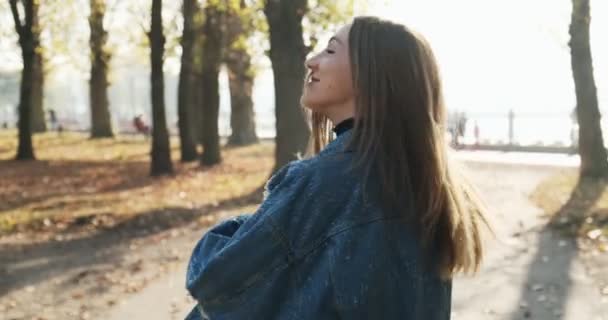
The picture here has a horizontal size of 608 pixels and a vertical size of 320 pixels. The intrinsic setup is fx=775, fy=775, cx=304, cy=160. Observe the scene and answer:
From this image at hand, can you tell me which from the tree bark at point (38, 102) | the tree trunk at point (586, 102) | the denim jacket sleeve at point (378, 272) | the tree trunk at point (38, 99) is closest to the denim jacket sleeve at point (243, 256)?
the denim jacket sleeve at point (378, 272)

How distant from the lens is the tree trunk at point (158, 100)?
52.5ft

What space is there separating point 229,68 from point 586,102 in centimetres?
1442

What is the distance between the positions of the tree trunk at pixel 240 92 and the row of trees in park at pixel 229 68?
1.4 inches

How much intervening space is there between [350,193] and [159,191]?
12.9 metres

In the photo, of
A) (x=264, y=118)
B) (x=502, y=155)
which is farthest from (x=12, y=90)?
(x=502, y=155)

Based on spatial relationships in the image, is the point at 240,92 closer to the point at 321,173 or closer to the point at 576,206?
the point at 576,206

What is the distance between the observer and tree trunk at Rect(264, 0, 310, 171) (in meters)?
12.8

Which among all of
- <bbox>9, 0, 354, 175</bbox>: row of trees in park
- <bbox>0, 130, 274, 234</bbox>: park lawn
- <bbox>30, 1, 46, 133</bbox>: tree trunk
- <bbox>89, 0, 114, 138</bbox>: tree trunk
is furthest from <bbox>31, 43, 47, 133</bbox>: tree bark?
<bbox>0, 130, 274, 234</bbox>: park lawn

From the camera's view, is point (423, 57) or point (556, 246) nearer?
point (423, 57)

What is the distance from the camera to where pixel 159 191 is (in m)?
14.3

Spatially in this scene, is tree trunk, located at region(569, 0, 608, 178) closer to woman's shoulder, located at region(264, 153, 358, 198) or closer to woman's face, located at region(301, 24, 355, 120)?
woman's face, located at region(301, 24, 355, 120)

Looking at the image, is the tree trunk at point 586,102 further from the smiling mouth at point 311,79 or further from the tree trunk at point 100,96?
the tree trunk at point 100,96

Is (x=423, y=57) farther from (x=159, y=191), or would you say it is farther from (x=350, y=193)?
(x=159, y=191)

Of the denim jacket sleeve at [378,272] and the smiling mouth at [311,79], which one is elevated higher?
the smiling mouth at [311,79]
